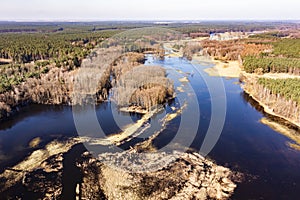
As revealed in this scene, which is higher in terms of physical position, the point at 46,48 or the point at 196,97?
the point at 46,48

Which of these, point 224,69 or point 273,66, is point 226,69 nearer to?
point 224,69

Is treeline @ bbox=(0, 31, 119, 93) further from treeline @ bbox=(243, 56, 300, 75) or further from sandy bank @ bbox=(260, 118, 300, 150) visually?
treeline @ bbox=(243, 56, 300, 75)

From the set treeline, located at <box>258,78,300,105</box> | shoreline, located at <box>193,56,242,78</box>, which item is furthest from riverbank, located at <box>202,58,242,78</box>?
treeline, located at <box>258,78,300,105</box>

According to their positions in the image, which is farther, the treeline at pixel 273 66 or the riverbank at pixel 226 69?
the riverbank at pixel 226 69

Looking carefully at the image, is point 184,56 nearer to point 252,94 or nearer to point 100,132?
point 252,94

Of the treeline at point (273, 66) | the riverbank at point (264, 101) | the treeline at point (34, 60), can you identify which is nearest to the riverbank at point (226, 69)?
the treeline at point (273, 66)

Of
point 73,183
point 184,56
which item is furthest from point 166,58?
point 73,183

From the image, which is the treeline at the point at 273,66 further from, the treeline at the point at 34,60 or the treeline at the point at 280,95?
the treeline at the point at 34,60
